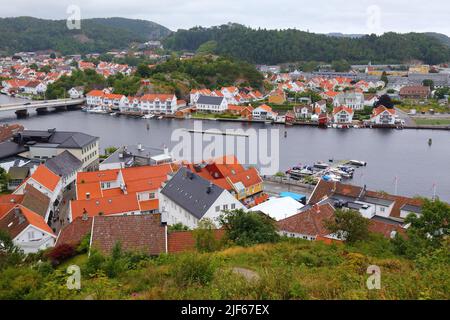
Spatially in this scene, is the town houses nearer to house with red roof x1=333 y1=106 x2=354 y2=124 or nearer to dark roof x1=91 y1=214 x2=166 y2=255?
house with red roof x1=333 y1=106 x2=354 y2=124

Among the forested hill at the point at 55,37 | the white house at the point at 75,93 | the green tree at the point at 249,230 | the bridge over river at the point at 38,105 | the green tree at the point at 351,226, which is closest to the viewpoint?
the green tree at the point at 249,230

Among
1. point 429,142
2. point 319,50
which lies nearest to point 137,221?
point 429,142

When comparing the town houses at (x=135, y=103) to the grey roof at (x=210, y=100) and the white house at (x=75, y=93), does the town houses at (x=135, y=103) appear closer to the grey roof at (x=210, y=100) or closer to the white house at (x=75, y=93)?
the grey roof at (x=210, y=100)

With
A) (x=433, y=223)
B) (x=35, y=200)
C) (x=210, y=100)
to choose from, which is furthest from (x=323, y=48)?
(x=433, y=223)

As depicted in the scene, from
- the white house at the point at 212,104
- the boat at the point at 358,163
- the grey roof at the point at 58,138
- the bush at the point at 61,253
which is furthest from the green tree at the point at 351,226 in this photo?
the white house at the point at 212,104

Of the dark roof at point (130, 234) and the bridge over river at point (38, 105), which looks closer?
the dark roof at point (130, 234)

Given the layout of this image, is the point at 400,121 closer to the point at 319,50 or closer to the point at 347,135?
the point at 347,135
